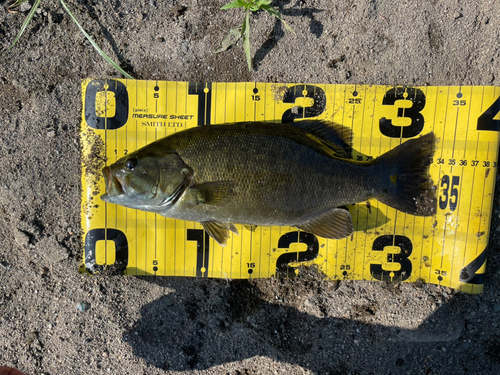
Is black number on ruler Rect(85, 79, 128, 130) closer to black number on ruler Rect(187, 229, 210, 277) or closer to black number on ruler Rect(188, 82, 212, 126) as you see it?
black number on ruler Rect(188, 82, 212, 126)

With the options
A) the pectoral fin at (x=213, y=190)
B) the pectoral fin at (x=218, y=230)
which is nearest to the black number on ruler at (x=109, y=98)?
the pectoral fin at (x=213, y=190)

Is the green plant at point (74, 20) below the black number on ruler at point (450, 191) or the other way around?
the other way around

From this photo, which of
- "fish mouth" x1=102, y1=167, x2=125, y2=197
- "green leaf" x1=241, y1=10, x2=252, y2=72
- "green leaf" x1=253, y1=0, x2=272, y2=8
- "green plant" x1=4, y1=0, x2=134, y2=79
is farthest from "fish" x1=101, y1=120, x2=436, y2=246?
"green leaf" x1=253, y1=0, x2=272, y2=8

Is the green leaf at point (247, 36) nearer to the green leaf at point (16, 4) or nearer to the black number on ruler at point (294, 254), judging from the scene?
the black number on ruler at point (294, 254)

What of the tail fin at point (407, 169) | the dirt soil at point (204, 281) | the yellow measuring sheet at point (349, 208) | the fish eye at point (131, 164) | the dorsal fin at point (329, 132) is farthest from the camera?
the dirt soil at point (204, 281)

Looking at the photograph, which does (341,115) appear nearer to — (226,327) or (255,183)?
(255,183)

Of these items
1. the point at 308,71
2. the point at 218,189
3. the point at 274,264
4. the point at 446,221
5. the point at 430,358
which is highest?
the point at 308,71

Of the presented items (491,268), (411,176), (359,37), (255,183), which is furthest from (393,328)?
(359,37)

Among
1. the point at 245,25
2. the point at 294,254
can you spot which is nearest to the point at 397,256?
the point at 294,254
